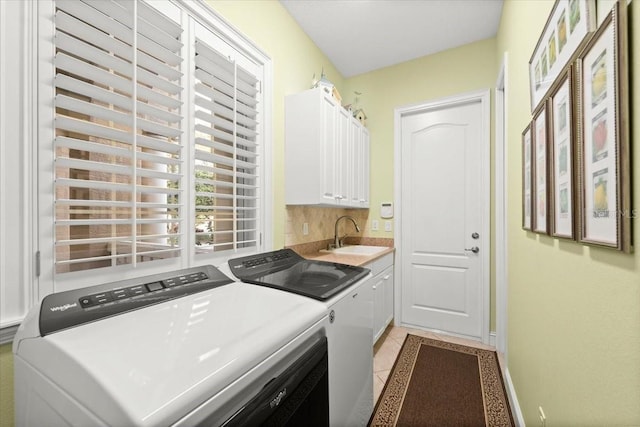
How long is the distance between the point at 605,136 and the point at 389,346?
2350 mm

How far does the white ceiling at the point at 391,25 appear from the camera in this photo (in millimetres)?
2143

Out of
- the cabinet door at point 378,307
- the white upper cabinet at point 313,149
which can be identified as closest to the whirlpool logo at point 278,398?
the white upper cabinet at point 313,149

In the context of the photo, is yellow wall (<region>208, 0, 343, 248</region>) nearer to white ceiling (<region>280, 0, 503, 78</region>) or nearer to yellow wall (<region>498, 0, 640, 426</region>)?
white ceiling (<region>280, 0, 503, 78</region>)

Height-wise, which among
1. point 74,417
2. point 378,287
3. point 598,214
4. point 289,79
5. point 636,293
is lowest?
point 378,287

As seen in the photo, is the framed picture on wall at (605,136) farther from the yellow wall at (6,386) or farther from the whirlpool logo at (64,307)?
the yellow wall at (6,386)

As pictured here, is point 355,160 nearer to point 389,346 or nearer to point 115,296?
point 389,346

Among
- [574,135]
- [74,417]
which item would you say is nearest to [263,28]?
[574,135]

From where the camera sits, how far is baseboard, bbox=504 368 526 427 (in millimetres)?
1502

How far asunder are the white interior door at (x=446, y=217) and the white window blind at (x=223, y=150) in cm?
180

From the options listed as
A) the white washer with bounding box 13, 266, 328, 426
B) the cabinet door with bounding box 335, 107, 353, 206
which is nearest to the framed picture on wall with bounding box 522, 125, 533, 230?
the white washer with bounding box 13, 266, 328, 426

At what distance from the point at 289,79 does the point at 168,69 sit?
1.17 metres

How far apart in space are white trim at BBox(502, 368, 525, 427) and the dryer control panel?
5.81ft

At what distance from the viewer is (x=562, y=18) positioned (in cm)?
91

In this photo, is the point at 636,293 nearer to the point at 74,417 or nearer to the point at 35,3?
the point at 74,417
